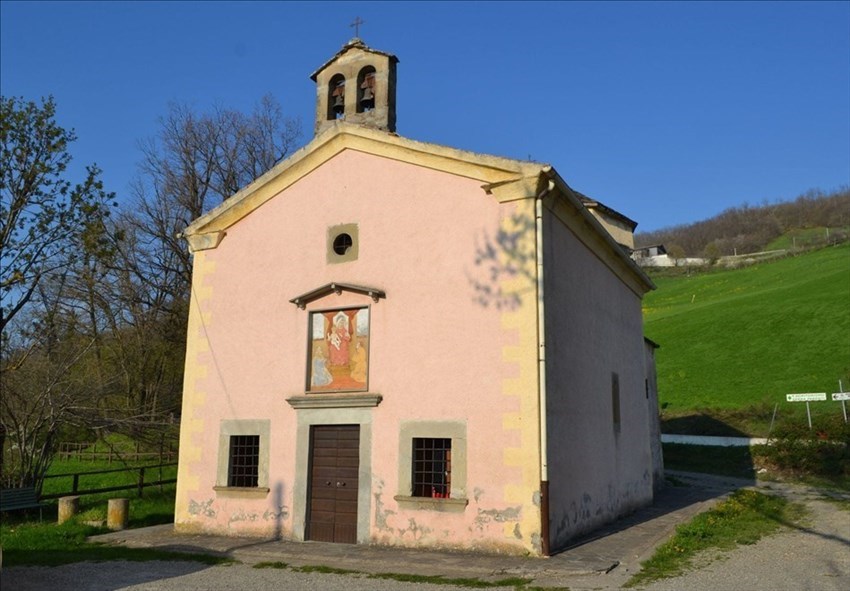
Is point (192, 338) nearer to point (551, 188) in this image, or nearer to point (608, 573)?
point (551, 188)

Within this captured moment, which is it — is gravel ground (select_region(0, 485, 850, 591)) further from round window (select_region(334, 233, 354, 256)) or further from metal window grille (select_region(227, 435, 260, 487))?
round window (select_region(334, 233, 354, 256))

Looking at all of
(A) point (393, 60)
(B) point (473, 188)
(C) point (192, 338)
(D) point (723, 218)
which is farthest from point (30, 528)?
(D) point (723, 218)

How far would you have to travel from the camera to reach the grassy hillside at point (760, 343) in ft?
104

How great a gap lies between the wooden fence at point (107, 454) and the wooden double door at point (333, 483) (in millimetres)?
9907

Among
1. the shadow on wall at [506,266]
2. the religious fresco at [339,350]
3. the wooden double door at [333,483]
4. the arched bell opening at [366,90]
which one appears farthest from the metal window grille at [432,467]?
the arched bell opening at [366,90]

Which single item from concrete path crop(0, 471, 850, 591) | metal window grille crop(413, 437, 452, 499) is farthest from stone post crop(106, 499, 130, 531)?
metal window grille crop(413, 437, 452, 499)

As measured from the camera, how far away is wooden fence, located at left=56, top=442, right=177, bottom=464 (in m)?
21.3

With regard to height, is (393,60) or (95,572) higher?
(393,60)

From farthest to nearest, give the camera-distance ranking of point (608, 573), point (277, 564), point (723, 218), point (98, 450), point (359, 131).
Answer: point (723, 218) < point (98, 450) < point (359, 131) < point (277, 564) < point (608, 573)

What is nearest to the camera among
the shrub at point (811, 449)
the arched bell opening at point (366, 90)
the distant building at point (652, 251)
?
the arched bell opening at point (366, 90)

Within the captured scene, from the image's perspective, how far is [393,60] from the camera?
13.9 meters

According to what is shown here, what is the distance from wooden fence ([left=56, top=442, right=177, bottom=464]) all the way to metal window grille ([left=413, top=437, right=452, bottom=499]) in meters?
11.8

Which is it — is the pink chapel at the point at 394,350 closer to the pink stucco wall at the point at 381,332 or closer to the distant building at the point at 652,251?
the pink stucco wall at the point at 381,332

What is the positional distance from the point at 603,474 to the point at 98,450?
18.6 meters
